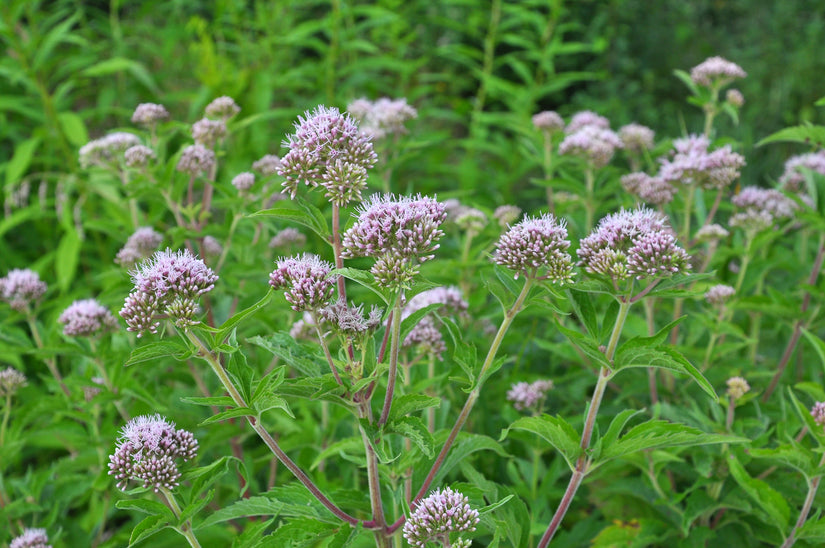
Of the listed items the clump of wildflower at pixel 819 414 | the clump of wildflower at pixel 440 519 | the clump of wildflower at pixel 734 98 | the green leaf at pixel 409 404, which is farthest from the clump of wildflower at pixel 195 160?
the clump of wildflower at pixel 734 98

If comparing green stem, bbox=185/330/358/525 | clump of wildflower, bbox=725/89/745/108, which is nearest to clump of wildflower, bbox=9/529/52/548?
green stem, bbox=185/330/358/525

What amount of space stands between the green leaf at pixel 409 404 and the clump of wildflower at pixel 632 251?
1.60 ft

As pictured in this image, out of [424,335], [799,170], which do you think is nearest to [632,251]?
[424,335]

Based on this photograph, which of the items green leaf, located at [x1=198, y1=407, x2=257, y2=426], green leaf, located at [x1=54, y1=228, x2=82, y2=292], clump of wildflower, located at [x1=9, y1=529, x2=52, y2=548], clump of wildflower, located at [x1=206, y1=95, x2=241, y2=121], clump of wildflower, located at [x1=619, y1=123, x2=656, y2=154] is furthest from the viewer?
green leaf, located at [x1=54, y1=228, x2=82, y2=292]

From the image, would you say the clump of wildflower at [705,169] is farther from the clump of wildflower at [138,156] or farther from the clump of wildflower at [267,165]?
the clump of wildflower at [138,156]

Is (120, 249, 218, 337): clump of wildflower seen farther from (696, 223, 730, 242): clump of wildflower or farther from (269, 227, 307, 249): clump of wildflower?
(696, 223, 730, 242): clump of wildflower

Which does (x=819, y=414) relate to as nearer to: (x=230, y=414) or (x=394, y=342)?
(x=394, y=342)

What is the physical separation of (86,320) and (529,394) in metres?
1.45

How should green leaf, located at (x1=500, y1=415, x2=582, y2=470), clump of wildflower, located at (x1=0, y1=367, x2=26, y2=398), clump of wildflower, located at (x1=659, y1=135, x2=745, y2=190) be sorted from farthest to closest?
clump of wildflower, located at (x1=659, y1=135, x2=745, y2=190) → clump of wildflower, located at (x1=0, y1=367, x2=26, y2=398) → green leaf, located at (x1=500, y1=415, x2=582, y2=470)

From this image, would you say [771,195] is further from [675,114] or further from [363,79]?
[675,114]

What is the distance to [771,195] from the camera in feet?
9.34

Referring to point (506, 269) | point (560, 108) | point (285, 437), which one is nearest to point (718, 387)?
point (506, 269)

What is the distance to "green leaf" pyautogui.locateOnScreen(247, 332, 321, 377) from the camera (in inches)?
63.3

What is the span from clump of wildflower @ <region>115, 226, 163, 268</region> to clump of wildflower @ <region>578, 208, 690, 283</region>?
163 cm
